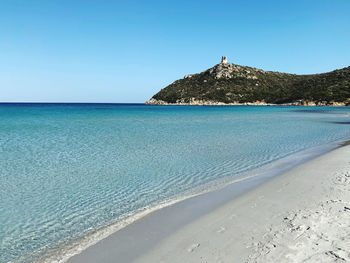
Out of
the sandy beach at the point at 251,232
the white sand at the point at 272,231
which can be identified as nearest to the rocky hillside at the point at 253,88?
the white sand at the point at 272,231

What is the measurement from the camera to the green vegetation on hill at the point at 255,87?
111 metres

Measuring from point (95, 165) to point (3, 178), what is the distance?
3.50 metres

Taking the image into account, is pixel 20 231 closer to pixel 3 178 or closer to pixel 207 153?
pixel 3 178

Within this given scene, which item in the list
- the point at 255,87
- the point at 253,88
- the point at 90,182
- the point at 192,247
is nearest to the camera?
the point at 192,247

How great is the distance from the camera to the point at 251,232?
185 inches

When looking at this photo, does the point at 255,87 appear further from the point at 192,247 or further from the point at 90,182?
the point at 192,247

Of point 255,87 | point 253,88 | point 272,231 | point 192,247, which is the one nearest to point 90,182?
point 192,247

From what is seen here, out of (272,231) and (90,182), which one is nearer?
(272,231)

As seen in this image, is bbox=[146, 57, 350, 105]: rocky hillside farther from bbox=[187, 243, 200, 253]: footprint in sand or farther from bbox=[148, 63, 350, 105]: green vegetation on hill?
bbox=[187, 243, 200, 253]: footprint in sand

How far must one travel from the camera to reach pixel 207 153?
46.7ft

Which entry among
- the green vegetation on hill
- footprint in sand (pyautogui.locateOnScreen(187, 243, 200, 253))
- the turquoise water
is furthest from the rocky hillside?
footprint in sand (pyautogui.locateOnScreen(187, 243, 200, 253))

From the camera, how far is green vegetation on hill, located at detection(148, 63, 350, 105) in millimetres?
110938

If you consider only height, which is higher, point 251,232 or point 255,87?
point 255,87

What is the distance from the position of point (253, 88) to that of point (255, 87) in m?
1.87
